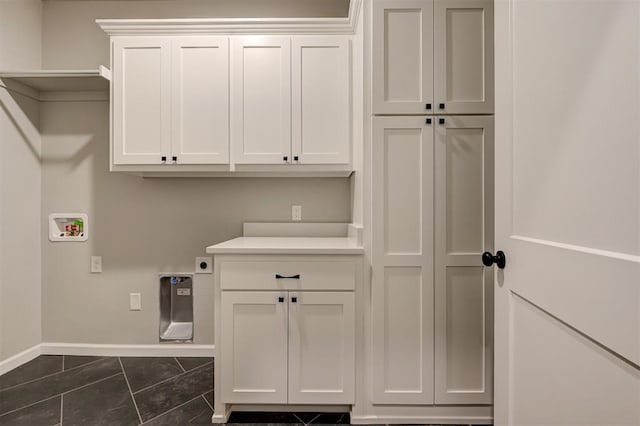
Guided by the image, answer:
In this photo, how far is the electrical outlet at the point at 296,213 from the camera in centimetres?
248

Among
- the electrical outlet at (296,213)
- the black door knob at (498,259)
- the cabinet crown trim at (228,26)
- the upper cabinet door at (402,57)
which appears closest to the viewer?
the black door knob at (498,259)

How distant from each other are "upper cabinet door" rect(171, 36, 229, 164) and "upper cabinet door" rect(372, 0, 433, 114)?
40.3 inches

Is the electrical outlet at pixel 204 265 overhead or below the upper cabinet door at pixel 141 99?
below

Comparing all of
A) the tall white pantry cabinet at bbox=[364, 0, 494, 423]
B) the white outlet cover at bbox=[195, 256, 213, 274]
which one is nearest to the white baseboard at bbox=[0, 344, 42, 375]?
the white outlet cover at bbox=[195, 256, 213, 274]

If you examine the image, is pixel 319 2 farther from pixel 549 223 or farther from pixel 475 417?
pixel 475 417

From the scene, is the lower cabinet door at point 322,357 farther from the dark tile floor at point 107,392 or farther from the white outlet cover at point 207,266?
the white outlet cover at point 207,266

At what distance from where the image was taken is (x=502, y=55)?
1.06 m

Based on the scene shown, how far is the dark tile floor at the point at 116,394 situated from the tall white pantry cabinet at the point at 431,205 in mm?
547

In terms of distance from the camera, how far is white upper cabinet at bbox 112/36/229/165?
2125 mm

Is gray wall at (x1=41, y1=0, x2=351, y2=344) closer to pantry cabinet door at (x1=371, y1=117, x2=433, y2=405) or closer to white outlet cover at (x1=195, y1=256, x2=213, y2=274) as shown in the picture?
white outlet cover at (x1=195, y1=256, x2=213, y2=274)

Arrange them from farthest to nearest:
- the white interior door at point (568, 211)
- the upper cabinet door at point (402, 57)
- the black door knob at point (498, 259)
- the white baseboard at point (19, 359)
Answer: the white baseboard at point (19, 359)
the upper cabinet door at point (402, 57)
the black door knob at point (498, 259)
the white interior door at point (568, 211)

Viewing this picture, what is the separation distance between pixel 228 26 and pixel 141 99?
74cm

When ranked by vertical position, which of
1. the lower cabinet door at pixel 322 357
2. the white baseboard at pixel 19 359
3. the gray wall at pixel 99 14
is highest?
the gray wall at pixel 99 14

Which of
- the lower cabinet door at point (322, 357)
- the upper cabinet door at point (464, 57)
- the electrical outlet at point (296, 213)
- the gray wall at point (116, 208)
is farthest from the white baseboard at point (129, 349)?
the upper cabinet door at point (464, 57)
